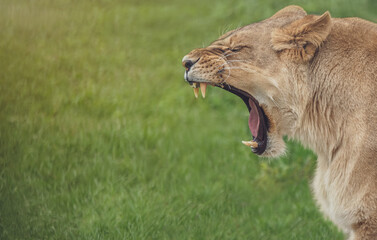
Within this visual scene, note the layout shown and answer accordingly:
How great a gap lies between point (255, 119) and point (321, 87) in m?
0.60

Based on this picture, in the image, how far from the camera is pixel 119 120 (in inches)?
259

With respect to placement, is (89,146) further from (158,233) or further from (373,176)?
(373,176)

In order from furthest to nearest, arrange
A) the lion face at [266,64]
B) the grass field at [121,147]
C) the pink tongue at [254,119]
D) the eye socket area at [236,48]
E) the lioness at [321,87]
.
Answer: the grass field at [121,147], the pink tongue at [254,119], the eye socket area at [236,48], the lion face at [266,64], the lioness at [321,87]

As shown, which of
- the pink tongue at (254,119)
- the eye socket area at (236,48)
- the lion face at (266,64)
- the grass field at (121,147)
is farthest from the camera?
the grass field at (121,147)

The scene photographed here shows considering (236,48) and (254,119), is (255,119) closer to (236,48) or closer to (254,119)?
(254,119)

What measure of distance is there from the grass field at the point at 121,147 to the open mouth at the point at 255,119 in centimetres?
124

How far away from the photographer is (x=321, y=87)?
3.98 m

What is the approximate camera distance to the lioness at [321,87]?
3.78 metres

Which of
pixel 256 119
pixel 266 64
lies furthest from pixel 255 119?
pixel 266 64

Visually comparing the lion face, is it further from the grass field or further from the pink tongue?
the grass field

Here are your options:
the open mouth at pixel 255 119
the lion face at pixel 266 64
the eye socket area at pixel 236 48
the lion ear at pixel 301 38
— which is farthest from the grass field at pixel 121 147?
the lion ear at pixel 301 38

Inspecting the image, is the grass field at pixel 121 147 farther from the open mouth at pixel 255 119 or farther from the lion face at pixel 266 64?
the lion face at pixel 266 64

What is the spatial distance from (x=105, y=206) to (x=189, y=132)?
1917mm

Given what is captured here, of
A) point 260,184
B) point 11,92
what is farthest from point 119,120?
point 260,184
